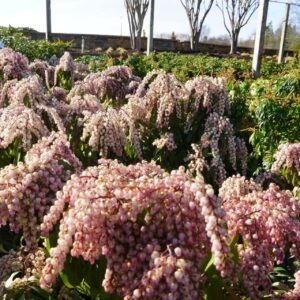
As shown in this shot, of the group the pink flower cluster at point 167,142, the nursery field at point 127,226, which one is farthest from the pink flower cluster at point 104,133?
the pink flower cluster at point 167,142

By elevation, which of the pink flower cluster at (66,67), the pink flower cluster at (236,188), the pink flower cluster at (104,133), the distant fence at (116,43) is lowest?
the distant fence at (116,43)

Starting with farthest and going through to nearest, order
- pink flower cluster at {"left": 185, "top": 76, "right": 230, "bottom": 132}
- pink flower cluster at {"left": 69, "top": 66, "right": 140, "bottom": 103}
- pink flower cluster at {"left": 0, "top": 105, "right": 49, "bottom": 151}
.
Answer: pink flower cluster at {"left": 69, "top": 66, "right": 140, "bottom": 103}, pink flower cluster at {"left": 185, "top": 76, "right": 230, "bottom": 132}, pink flower cluster at {"left": 0, "top": 105, "right": 49, "bottom": 151}

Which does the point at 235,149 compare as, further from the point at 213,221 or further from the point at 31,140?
the point at 213,221

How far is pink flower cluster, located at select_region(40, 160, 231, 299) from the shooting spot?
159 cm

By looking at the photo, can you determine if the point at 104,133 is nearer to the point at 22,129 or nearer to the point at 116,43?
the point at 22,129

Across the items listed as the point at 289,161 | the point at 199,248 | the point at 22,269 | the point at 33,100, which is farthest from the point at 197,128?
the point at 199,248

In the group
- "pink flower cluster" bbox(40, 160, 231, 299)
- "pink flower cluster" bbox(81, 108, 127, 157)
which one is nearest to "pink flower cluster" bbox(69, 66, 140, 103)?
"pink flower cluster" bbox(81, 108, 127, 157)

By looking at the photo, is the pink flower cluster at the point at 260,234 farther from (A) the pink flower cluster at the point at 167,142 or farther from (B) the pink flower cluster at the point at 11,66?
(B) the pink flower cluster at the point at 11,66

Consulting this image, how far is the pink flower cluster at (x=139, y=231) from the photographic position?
5.22 ft

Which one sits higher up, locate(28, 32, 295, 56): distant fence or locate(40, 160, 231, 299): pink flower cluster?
locate(40, 160, 231, 299): pink flower cluster

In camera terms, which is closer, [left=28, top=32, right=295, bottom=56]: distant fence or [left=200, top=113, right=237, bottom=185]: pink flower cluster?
[left=200, top=113, right=237, bottom=185]: pink flower cluster

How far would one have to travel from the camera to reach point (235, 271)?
6.09 feet

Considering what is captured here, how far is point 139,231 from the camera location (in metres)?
1.81

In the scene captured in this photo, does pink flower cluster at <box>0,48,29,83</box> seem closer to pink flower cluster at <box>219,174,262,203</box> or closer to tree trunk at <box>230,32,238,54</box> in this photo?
pink flower cluster at <box>219,174,262,203</box>
